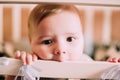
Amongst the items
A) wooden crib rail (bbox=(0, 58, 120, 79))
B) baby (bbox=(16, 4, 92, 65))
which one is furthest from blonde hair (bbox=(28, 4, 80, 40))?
wooden crib rail (bbox=(0, 58, 120, 79))

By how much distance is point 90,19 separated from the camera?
2.08ft

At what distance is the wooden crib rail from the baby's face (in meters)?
0.03

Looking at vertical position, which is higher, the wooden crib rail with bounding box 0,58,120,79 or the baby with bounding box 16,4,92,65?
the baby with bounding box 16,4,92,65

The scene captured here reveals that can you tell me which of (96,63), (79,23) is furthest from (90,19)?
(96,63)

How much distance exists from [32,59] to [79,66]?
12cm

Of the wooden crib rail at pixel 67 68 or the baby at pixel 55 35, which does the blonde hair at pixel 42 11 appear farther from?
the wooden crib rail at pixel 67 68

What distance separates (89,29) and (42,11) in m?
0.15

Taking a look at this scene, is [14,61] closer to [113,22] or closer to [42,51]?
[42,51]

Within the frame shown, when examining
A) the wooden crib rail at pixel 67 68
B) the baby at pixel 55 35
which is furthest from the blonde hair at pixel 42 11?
the wooden crib rail at pixel 67 68

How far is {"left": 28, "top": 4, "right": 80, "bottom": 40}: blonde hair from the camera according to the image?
0.57 metres

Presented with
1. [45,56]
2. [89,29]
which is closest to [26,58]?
[45,56]

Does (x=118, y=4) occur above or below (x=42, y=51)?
above

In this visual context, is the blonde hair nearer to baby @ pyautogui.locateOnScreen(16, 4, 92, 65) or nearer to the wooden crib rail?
baby @ pyautogui.locateOnScreen(16, 4, 92, 65)

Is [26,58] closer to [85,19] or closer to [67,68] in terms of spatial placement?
[67,68]
